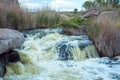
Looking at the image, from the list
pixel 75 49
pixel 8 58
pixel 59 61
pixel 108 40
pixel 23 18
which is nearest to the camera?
pixel 8 58

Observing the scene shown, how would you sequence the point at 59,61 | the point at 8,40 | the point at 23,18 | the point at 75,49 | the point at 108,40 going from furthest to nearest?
the point at 23,18 → the point at 108,40 → the point at 75,49 → the point at 59,61 → the point at 8,40

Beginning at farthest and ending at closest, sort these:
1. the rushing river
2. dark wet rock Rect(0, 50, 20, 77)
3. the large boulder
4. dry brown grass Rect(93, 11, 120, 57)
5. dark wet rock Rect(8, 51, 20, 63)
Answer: dry brown grass Rect(93, 11, 120, 57) → dark wet rock Rect(8, 51, 20, 63) → dark wet rock Rect(0, 50, 20, 77) → the rushing river → the large boulder

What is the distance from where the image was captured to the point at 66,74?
24.4 ft

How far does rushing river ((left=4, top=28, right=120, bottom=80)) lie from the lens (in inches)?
290

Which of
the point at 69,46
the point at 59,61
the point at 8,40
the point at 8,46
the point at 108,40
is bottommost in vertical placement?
the point at 59,61

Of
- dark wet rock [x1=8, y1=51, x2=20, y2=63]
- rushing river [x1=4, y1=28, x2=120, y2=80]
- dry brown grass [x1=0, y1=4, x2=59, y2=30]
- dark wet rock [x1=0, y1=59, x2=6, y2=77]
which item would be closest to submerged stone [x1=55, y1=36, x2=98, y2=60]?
rushing river [x1=4, y1=28, x2=120, y2=80]

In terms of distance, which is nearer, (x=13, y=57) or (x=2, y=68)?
(x=2, y=68)

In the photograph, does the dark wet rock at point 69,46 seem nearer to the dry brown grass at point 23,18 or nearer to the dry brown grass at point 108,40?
the dry brown grass at point 108,40

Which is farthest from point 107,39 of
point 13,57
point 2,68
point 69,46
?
point 2,68

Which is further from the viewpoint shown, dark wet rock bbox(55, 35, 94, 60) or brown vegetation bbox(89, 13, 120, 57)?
brown vegetation bbox(89, 13, 120, 57)

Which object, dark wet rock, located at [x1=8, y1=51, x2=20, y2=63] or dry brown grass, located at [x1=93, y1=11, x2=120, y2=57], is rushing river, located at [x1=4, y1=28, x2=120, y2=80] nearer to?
dark wet rock, located at [x1=8, y1=51, x2=20, y2=63]

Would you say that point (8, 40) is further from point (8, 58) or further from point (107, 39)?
point (107, 39)

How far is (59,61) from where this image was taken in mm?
8836

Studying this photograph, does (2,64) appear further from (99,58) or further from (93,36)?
(93,36)
